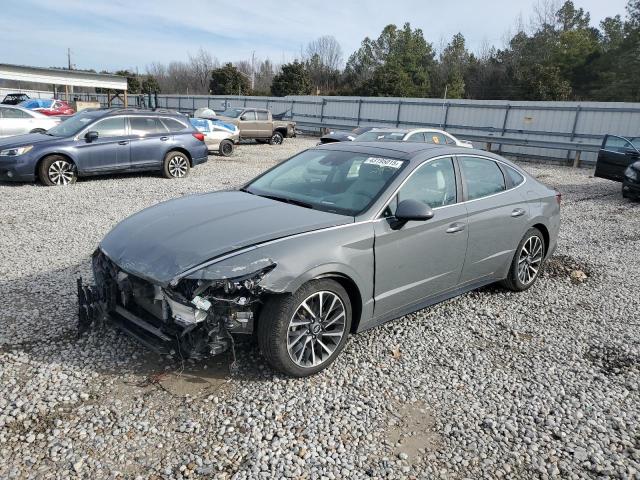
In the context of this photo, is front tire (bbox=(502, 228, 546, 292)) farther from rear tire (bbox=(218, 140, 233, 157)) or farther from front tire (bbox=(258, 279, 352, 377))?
rear tire (bbox=(218, 140, 233, 157))

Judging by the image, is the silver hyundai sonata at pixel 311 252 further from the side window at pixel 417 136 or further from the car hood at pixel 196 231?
the side window at pixel 417 136

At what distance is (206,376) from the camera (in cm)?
345

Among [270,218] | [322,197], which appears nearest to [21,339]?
[270,218]

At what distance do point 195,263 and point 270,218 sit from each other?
2.47 feet

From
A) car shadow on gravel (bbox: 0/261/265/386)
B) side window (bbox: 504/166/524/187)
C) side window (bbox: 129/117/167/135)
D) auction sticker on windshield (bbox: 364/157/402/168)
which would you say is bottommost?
car shadow on gravel (bbox: 0/261/265/386)

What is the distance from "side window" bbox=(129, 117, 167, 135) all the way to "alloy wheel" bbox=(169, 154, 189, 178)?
0.72m

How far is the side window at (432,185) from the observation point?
13.1 feet

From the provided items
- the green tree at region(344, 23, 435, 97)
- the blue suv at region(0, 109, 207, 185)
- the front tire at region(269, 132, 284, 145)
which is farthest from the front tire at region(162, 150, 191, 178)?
the green tree at region(344, 23, 435, 97)

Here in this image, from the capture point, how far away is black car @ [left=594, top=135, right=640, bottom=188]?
12.2 meters

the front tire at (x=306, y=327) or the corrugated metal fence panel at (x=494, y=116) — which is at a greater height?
the corrugated metal fence panel at (x=494, y=116)

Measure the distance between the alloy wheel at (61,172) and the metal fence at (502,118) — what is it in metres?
17.1

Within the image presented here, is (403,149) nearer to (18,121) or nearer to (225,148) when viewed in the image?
(225,148)

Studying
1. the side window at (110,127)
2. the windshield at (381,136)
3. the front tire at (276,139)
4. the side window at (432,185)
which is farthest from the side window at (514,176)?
the front tire at (276,139)

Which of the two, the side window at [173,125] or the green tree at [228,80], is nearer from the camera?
the side window at [173,125]
